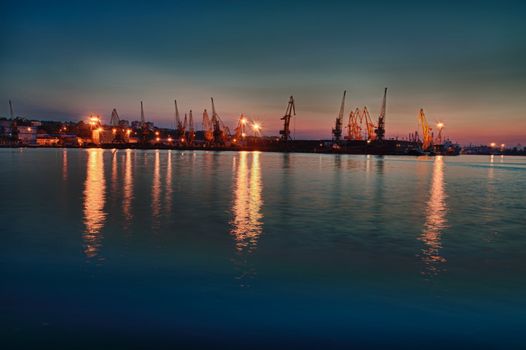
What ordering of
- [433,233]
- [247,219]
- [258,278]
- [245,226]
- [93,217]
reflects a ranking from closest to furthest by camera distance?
[258,278] < [433,233] < [245,226] < [93,217] < [247,219]

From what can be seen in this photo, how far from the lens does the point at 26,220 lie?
17547mm

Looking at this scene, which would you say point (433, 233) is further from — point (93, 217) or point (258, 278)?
point (93, 217)

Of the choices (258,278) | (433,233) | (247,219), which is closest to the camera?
(258,278)

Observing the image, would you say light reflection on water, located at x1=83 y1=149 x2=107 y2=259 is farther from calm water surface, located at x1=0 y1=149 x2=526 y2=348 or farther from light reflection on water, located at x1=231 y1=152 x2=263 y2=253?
light reflection on water, located at x1=231 y1=152 x2=263 y2=253

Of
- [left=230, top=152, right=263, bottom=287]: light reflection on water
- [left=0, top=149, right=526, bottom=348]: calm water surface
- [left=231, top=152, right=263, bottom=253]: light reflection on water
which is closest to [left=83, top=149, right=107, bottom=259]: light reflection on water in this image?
[left=0, top=149, right=526, bottom=348]: calm water surface

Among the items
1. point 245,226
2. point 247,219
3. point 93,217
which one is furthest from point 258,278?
point 93,217

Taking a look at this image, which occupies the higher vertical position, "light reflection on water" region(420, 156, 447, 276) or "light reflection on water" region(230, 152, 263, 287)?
"light reflection on water" region(230, 152, 263, 287)

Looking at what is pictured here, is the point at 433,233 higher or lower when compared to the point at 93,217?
lower

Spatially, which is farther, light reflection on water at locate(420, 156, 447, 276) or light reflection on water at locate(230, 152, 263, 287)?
light reflection on water at locate(420, 156, 447, 276)

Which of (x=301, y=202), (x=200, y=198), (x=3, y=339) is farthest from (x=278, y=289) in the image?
(x=200, y=198)

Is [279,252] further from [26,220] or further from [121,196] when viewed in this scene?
[121,196]

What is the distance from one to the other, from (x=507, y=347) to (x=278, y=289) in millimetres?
4374

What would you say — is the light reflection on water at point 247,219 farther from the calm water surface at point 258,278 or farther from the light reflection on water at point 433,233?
the light reflection on water at point 433,233

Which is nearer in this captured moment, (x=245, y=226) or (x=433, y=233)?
(x=433, y=233)
